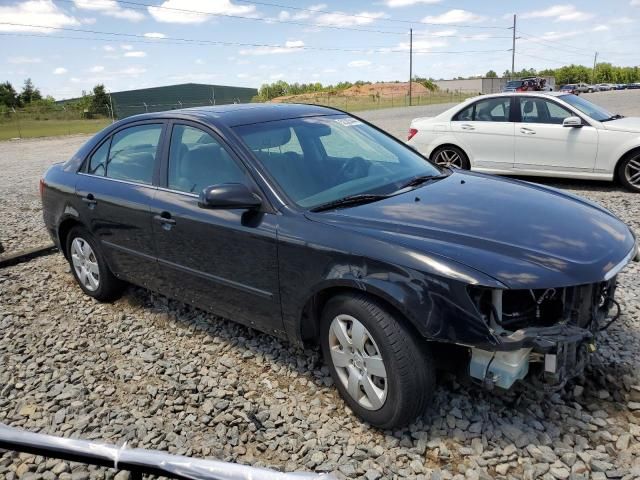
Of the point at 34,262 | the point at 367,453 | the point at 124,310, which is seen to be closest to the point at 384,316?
the point at 367,453

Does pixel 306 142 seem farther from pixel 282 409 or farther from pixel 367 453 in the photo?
pixel 367 453

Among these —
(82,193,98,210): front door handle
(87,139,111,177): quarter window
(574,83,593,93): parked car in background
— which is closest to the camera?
(82,193,98,210): front door handle

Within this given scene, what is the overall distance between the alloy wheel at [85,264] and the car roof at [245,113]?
130cm

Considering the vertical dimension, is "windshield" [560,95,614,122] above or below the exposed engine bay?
above

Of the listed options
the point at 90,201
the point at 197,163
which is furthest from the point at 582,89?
the point at 197,163

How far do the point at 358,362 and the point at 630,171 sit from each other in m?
6.52

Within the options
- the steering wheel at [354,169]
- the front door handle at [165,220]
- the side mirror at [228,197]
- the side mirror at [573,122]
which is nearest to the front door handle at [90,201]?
the front door handle at [165,220]

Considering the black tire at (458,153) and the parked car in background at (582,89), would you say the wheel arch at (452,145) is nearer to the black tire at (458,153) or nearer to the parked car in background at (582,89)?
the black tire at (458,153)

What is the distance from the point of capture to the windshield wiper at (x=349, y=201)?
314cm

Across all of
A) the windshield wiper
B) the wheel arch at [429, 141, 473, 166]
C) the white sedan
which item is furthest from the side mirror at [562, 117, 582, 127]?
the windshield wiper

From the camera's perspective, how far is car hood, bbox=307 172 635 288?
2465mm

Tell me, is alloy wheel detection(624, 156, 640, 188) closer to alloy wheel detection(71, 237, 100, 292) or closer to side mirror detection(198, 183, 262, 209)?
side mirror detection(198, 183, 262, 209)

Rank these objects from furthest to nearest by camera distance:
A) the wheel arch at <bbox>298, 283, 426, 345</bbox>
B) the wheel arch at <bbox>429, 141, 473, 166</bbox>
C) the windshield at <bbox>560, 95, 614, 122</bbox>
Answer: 1. the wheel arch at <bbox>429, 141, 473, 166</bbox>
2. the windshield at <bbox>560, 95, 614, 122</bbox>
3. the wheel arch at <bbox>298, 283, 426, 345</bbox>

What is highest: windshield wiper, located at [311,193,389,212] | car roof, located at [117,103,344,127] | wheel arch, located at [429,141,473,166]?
car roof, located at [117,103,344,127]
